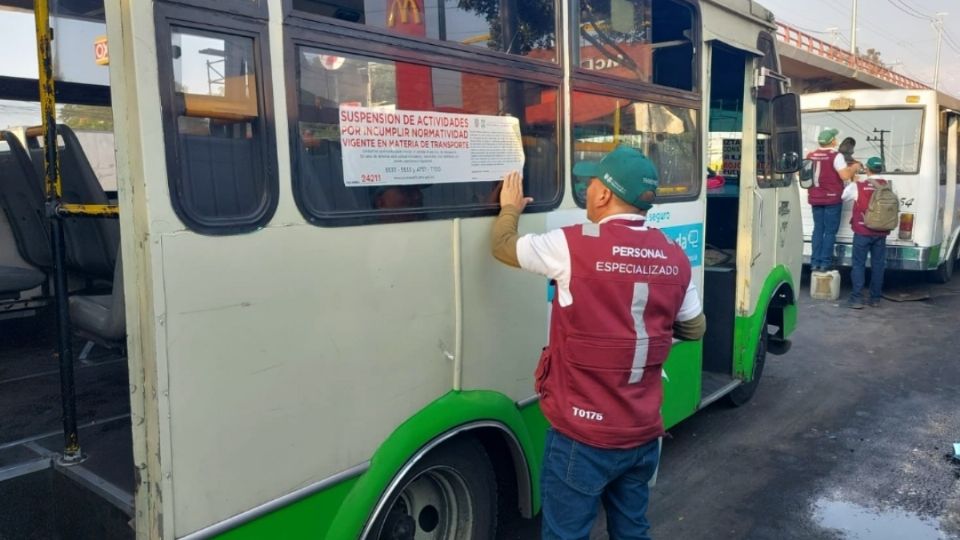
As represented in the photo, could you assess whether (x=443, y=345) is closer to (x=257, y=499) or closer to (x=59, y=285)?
(x=257, y=499)

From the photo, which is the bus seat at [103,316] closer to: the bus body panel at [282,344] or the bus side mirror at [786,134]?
the bus body panel at [282,344]

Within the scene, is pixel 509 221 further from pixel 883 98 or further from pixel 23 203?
pixel 883 98

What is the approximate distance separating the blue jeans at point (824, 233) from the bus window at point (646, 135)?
6.49 metres

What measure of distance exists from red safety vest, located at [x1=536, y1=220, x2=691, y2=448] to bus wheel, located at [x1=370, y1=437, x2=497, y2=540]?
0.51m

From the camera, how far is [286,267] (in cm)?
210

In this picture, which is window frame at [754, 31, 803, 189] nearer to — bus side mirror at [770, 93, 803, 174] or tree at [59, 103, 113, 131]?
bus side mirror at [770, 93, 803, 174]

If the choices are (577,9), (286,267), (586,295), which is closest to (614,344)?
(586,295)

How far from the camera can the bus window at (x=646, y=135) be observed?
3.21m

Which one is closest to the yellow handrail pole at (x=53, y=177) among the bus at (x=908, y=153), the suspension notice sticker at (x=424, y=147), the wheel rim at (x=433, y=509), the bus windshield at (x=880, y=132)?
the suspension notice sticker at (x=424, y=147)

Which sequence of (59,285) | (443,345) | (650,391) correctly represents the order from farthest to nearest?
1. (443,345)
2. (650,391)
3. (59,285)

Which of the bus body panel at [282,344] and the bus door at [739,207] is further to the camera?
the bus door at [739,207]

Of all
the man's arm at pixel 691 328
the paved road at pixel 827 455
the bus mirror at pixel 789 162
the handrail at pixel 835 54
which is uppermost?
the handrail at pixel 835 54

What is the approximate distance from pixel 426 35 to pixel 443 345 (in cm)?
105

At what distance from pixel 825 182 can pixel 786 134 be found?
5.35m
